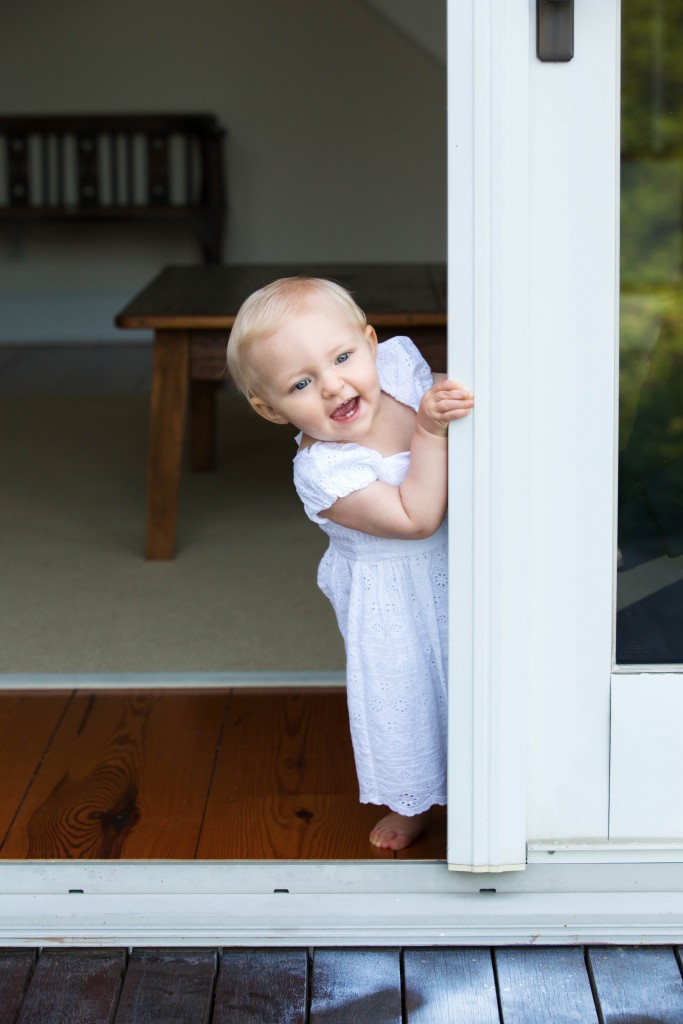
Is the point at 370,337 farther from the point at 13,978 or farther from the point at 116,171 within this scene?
the point at 116,171

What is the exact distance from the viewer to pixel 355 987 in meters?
1.54

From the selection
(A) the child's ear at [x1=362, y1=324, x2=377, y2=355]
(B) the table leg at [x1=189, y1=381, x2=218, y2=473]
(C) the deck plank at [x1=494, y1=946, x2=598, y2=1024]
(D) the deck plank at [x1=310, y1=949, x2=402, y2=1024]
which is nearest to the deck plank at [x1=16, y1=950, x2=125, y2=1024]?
(D) the deck plank at [x1=310, y1=949, x2=402, y2=1024]

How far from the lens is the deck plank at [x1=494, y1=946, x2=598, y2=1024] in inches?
58.4

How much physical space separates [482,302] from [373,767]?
26.1 inches

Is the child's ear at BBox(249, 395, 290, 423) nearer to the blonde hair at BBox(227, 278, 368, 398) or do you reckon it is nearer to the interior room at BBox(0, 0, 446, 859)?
the blonde hair at BBox(227, 278, 368, 398)

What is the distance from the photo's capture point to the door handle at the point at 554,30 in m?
1.39

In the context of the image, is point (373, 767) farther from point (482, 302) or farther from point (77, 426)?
point (77, 426)

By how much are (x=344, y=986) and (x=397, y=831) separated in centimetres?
27

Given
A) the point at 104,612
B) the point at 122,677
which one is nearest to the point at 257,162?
the point at 104,612

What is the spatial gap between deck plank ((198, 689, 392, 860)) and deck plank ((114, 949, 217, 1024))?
16 cm

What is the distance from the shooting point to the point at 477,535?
4.91ft

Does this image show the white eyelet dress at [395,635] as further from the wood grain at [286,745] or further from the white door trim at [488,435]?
the wood grain at [286,745]

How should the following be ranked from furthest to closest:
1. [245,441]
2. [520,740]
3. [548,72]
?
[245,441] → [520,740] → [548,72]

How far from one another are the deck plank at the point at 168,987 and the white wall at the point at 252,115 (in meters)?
5.04
